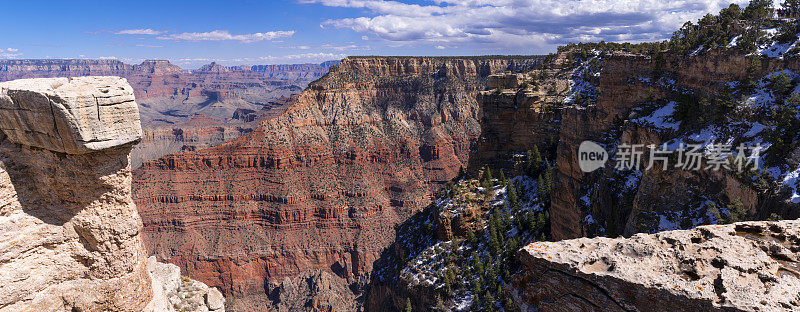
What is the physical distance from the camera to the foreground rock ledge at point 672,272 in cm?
721

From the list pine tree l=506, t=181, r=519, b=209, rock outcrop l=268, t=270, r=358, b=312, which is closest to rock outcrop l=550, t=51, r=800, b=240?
pine tree l=506, t=181, r=519, b=209

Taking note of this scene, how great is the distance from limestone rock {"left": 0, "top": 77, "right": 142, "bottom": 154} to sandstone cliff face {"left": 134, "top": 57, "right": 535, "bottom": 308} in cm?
5306

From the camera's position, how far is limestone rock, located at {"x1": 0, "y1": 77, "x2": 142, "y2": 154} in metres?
10.4

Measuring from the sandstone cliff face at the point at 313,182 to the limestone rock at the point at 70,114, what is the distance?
5306 centimetres

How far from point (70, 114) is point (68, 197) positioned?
3391 mm

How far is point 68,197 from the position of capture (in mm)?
12117

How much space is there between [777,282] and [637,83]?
2676 centimetres

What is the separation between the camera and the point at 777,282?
7316mm

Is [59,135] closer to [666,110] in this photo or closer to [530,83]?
[666,110]

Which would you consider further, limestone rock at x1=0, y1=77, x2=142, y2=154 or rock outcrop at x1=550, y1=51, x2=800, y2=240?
rock outcrop at x1=550, y1=51, x2=800, y2=240

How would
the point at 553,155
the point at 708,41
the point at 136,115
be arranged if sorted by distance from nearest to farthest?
the point at 136,115, the point at 708,41, the point at 553,155

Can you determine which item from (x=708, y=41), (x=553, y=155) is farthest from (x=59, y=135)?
(x=553, y=155)

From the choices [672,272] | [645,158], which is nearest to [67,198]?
[672,272]

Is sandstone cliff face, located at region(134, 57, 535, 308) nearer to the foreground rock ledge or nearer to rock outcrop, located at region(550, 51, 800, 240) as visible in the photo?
rock outcrop, located at region(550, 51, 800, 240)
